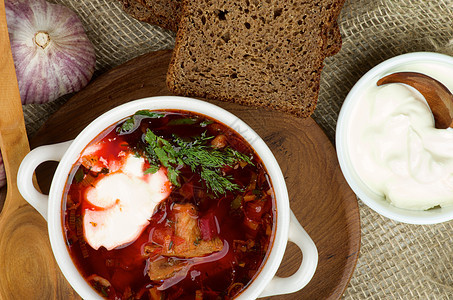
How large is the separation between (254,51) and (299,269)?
0.71 meters

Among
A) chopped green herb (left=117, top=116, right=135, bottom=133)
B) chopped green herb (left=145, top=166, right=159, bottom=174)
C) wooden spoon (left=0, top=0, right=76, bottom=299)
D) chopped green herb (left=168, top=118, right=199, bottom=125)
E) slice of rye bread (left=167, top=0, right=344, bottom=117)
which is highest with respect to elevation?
slice of rye bread (left=167, top=0, right=344, bottom=117)

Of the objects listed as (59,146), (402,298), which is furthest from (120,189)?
(402,298)

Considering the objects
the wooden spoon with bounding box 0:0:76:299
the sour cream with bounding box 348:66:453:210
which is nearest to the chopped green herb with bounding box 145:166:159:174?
the wooden spoon with bounding box 0:0:76:299

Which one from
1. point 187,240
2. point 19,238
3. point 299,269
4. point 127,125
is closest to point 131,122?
point 127,125

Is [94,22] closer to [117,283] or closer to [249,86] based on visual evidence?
[249,86]

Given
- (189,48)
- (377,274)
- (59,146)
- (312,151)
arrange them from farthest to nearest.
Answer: (377,274)
(312,151)
(189,48)
(59,146)

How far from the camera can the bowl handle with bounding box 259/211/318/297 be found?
1.36 metres

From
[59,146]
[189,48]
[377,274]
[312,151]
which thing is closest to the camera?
[59,146]

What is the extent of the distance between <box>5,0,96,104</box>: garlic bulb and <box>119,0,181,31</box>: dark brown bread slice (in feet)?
0.64

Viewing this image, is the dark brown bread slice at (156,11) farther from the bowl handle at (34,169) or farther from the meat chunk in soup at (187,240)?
the meat chunk in soup at (187,240)

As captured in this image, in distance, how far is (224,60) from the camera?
156 cm

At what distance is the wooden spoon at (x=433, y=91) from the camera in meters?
1.63

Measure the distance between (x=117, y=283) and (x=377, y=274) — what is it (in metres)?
1.03

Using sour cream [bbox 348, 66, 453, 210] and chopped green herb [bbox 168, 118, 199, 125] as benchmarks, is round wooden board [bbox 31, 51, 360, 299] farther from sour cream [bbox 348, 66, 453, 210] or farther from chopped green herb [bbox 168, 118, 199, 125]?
chopped green herb [bbox 168, 118, 199, 125]
